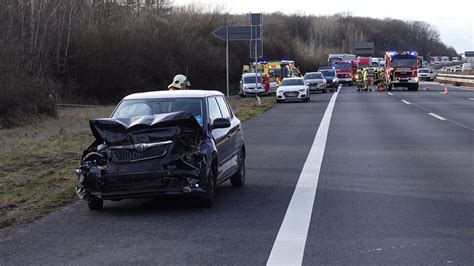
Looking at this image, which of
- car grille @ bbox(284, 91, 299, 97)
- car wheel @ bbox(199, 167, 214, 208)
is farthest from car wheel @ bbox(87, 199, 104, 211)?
car grille @ bbox(284, 91, 299, 97)

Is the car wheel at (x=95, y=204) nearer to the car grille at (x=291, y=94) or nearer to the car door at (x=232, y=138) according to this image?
the car door at (x=232, y=138)

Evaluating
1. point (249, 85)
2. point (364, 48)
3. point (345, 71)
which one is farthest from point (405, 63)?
point (364, 48)

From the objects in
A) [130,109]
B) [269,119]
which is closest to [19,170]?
[130,109]

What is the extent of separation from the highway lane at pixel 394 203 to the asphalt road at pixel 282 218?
12 mm

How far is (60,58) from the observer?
38.5 m

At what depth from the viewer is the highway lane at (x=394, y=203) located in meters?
6.40

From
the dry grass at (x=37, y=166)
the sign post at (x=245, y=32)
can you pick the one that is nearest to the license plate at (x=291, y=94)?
the sign post at (x=245, y=32)

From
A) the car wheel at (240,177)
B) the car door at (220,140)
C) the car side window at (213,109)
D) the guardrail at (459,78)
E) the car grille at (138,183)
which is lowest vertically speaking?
the guardrail at (459,78)

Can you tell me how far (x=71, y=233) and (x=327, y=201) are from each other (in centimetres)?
339

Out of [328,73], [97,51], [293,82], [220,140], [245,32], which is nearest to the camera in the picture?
[220,140]

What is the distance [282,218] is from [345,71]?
2644 inches

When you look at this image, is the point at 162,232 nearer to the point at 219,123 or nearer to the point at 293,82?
the point at 219,123

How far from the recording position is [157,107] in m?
9.54

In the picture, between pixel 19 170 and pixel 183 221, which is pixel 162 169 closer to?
pixel 183 221
